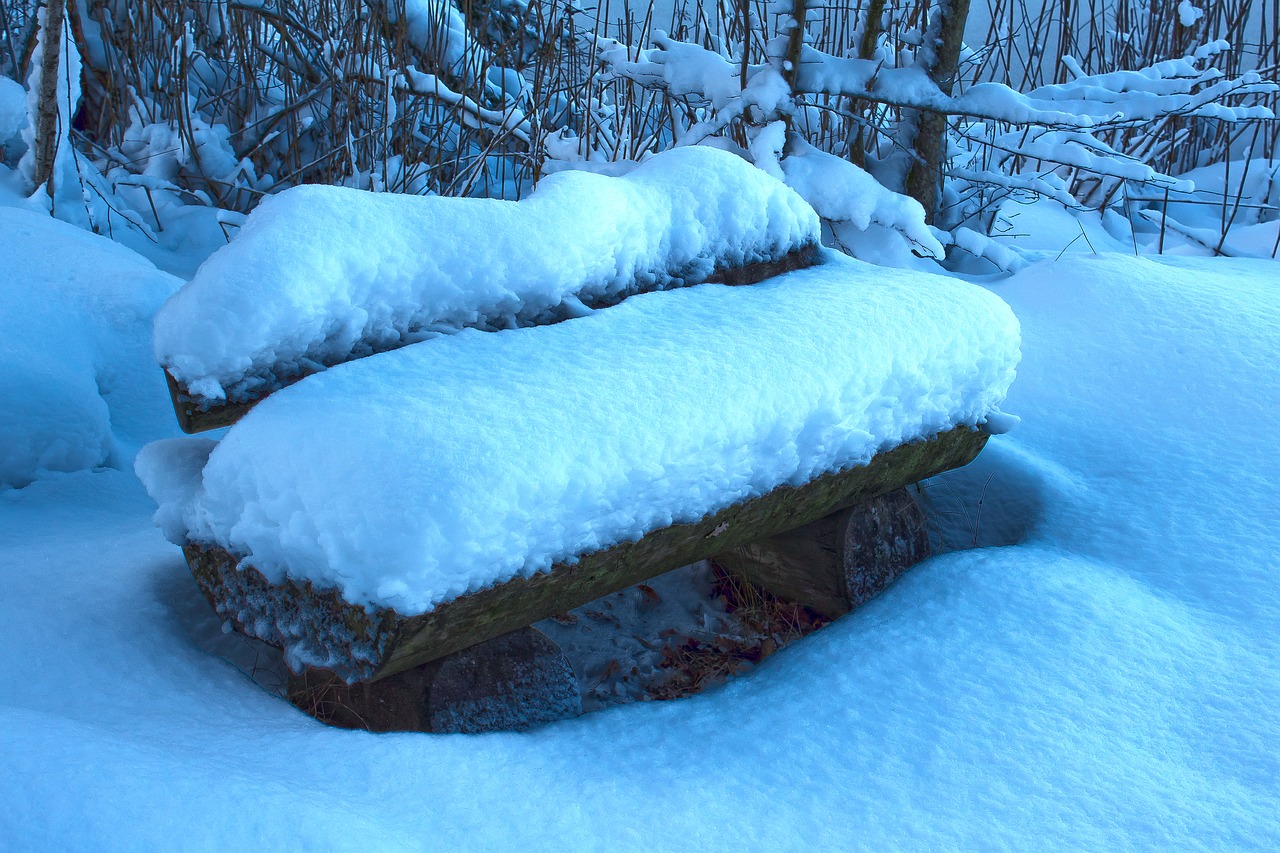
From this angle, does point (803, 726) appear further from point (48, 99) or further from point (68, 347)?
point (48, 99)

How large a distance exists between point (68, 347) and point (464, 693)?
1.45 meters

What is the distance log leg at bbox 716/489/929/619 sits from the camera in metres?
1.84

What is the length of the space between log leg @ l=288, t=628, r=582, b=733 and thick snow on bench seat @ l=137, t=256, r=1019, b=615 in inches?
9.2

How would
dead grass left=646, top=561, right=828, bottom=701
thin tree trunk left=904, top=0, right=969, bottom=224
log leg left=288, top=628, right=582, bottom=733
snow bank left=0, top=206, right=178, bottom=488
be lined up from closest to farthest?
log leg left=288, top=628, right=582, bottom=733, dead grass left=646, top=561, right=828, bottom=701, snow bank left=0, top=206, right=178, bottom=488, thin tree trunk left=904, top=0, right=969, bottom=224

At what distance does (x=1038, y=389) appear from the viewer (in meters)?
2.38

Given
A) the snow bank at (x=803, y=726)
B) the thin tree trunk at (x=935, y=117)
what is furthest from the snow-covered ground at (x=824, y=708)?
the thin tree trunk at (x=935, y=117)

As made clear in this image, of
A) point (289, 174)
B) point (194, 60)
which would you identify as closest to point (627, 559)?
point (289, 174)

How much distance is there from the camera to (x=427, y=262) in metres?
1.40

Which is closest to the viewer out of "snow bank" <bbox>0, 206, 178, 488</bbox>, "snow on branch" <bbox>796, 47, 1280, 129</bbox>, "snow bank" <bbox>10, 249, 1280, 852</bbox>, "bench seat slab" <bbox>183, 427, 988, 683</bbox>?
"snow bank" <bbox>10, 249, 1280, 852</bbox>

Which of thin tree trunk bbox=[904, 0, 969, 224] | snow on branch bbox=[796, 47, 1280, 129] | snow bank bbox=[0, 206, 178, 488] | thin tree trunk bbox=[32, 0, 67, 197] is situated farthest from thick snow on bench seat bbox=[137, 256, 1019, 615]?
thin tree trunk bbox=[32, 0, 67, 197]

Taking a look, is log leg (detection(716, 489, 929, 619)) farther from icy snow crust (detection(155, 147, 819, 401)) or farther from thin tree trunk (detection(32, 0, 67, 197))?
thin tree trunk (detection(32, 0, 67, 197))

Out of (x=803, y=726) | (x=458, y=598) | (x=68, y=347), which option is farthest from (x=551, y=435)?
(x=68, y=347)

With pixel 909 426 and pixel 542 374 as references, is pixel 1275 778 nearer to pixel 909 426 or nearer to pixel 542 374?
pixel 909 426

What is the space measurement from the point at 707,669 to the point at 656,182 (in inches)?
33.5
